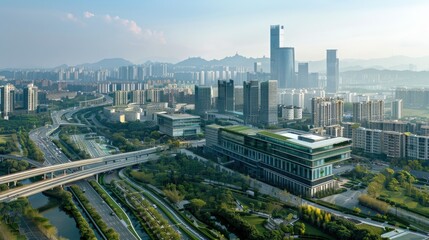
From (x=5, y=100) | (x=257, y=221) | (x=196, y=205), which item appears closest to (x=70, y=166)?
(x=196, y=205)

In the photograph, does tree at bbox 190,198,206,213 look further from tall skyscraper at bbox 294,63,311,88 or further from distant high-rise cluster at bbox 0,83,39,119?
tall skyscraper at bbox 294,63,311,88

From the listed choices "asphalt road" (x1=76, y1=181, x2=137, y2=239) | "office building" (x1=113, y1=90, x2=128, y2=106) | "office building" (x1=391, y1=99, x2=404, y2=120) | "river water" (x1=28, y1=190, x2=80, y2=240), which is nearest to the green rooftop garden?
"asphalt road" (x1=76, y1=181, x2=137, y2=239)

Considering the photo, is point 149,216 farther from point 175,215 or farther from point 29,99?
point 29,99

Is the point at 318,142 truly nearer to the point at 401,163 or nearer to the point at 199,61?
the point at 401,163

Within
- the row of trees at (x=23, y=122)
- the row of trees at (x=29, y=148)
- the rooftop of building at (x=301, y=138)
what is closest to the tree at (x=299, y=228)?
the rooftop of building at (x=301, y=138)

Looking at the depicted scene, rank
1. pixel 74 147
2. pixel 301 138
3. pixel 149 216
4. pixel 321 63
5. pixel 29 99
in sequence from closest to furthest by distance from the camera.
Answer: pixel 149 216 → pixel 301 138 → pixel 74 147 → pixel 29 99 → pixel 321 63

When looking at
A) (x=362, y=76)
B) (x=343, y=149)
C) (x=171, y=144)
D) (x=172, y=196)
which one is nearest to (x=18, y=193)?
(x=172, y=196)
